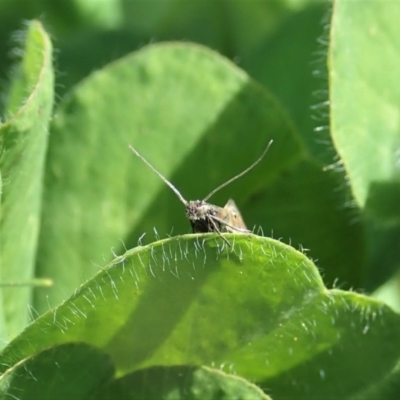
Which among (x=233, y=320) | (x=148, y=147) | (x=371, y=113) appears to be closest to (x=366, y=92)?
(x=371, y=113)

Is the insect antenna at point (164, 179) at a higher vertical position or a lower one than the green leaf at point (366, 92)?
lower

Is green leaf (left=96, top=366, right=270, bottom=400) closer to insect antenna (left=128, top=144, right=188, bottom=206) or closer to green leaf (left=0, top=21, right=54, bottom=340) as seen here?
green leaf (left=0, top=21, right=54, bottom=340)

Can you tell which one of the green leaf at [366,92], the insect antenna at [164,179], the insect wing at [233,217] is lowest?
the insect wing at [233,217]

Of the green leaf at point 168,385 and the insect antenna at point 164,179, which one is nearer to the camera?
the green leaf at point 168,385

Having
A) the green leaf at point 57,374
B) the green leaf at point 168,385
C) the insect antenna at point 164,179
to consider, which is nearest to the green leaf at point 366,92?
the insect antenna at point 164,179

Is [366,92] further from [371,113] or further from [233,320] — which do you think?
[233,320]

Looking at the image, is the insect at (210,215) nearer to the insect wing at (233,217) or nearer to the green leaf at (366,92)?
the insect wing at (233,217)

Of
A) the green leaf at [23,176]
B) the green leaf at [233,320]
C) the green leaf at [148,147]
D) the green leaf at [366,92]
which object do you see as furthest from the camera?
the green leaf at [148,147]
